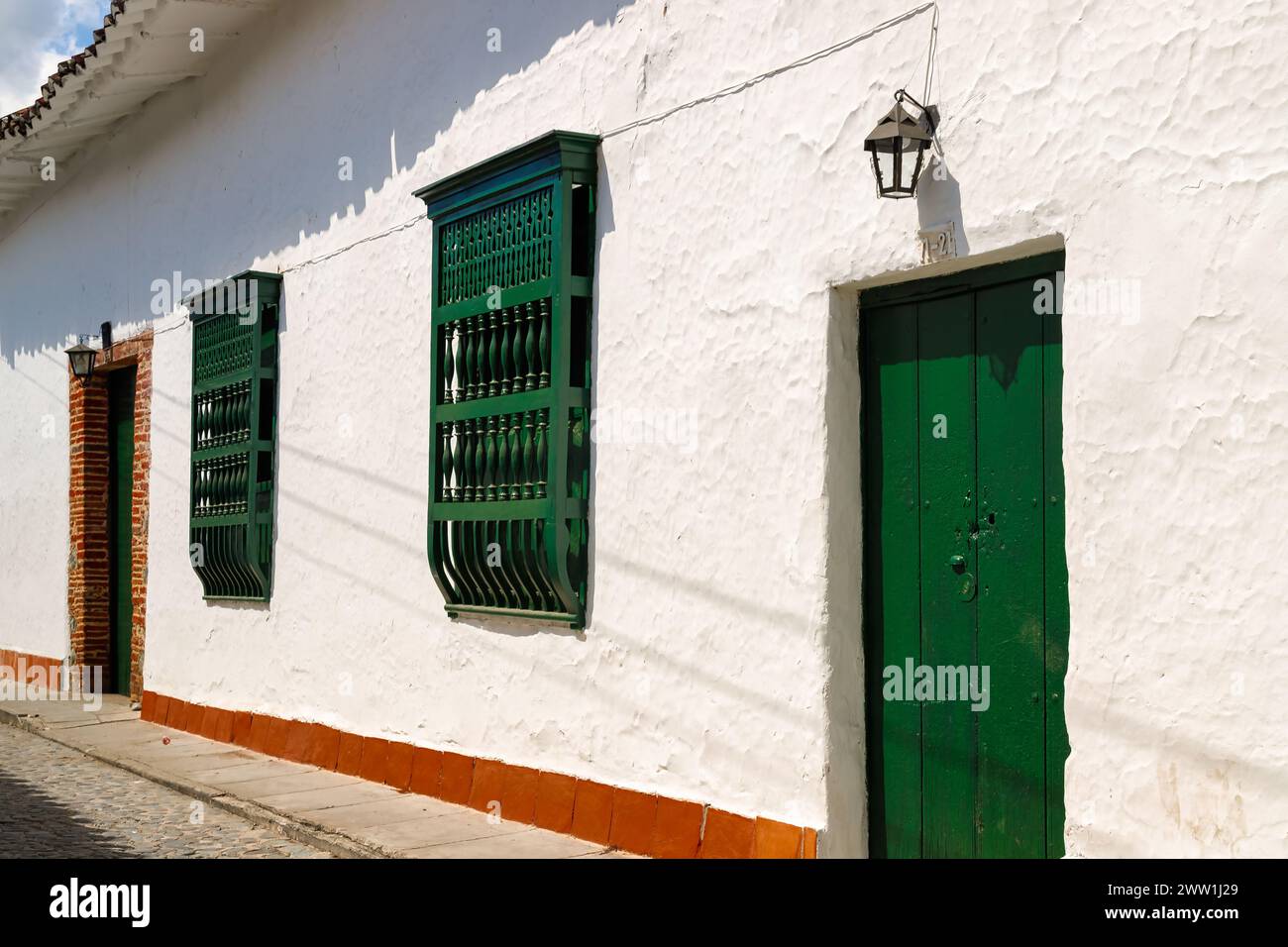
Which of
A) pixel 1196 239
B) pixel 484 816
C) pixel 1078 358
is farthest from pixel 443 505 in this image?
pixel 1196 239

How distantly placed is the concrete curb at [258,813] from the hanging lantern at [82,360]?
3844 mm

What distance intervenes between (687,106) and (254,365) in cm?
439

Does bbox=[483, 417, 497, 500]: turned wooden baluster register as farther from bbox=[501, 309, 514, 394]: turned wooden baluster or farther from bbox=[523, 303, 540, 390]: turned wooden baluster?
bbox=[523, 303, 540, 390]: turned wooden baluster

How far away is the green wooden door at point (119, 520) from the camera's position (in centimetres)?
1226

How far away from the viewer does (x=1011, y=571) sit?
172 inches

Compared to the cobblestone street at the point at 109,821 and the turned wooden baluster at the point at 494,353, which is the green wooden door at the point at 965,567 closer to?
the turned wooden baluster at the point at 494,353

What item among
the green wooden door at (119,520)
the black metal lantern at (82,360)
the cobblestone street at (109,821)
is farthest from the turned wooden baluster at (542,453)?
the black metal lantern at (82,360)

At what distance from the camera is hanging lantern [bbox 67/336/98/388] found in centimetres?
1215

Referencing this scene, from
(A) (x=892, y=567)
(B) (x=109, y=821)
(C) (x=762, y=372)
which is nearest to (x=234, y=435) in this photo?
(B) (x=109, y=821)

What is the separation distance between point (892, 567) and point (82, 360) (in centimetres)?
934

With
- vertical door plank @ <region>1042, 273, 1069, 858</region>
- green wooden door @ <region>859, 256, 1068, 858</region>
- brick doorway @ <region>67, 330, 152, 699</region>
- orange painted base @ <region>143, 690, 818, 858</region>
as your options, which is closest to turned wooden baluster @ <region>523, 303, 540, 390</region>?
orange painted base @ <region>143, 690, 818, 858</region>

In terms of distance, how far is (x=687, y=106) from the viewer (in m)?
5.55

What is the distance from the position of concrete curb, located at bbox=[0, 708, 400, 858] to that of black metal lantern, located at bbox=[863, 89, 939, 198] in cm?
328
